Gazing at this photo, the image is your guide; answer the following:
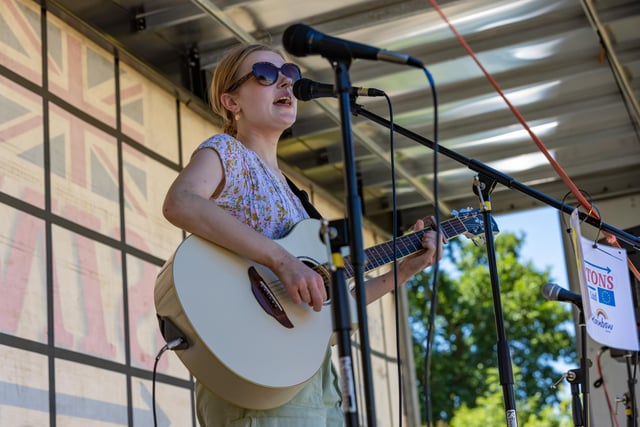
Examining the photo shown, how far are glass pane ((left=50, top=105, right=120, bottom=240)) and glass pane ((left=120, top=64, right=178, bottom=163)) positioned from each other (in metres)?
0.27

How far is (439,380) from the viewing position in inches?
770

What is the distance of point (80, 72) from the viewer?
4629 millimetres

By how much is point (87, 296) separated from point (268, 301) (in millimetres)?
2139

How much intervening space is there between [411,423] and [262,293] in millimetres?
5726

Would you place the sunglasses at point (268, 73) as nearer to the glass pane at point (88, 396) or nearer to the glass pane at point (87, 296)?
the glass pane at point (87, 296)

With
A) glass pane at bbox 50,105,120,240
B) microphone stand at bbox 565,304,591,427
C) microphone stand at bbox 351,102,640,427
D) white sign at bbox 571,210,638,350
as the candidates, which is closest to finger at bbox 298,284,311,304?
microphone stand at bbox 351,102,640,427

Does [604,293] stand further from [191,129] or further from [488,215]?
[191,129]

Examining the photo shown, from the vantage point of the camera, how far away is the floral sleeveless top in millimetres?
2488

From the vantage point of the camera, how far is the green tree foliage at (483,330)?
65.1 feet

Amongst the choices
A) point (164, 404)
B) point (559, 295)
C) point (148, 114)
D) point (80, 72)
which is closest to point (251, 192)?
point (559, 295)

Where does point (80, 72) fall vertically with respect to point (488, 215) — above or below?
above

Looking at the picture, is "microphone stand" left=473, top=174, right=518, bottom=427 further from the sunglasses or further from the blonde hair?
the blonde hair

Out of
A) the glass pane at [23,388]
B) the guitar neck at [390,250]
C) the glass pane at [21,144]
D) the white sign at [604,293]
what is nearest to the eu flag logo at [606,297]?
the white sign at [604,293]

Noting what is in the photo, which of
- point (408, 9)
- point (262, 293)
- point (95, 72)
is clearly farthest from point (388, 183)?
point (262, 293)
